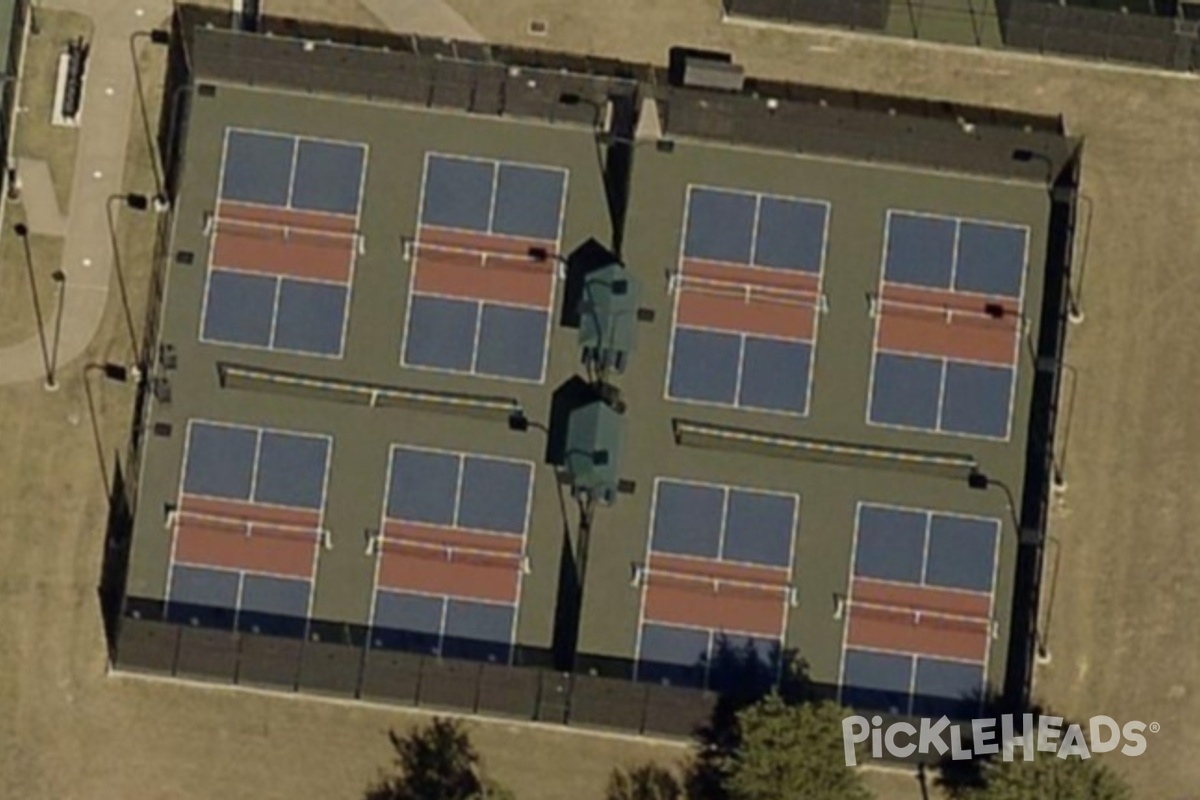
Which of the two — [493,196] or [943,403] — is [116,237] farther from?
[943,403]

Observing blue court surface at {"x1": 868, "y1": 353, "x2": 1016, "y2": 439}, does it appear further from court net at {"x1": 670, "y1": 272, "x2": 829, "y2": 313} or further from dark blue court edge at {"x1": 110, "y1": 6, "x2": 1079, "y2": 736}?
court net at {"x1": 670, "y1": 272, "x2": 829, "y2": 313}

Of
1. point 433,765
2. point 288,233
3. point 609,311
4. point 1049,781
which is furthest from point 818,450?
point 288,233

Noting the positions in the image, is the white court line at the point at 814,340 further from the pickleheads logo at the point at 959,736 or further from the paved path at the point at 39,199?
the paved path at the point at 39,199

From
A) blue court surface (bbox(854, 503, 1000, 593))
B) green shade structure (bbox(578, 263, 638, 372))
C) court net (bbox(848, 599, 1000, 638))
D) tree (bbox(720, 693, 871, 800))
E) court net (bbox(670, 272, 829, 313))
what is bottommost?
tree (bbox(720, 693, 871, 800))

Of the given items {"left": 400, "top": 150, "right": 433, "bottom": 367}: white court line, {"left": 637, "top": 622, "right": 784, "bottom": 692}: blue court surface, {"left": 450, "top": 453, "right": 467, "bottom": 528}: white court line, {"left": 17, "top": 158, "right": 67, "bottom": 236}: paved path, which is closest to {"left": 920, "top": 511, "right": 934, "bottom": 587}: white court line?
{"left": 637, "top": 622, "right": 784, "bottom": 692}: blue court surface

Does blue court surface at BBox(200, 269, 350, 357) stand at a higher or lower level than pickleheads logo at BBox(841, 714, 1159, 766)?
higher

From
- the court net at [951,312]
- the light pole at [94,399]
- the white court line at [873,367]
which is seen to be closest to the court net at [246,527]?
the light pole at [94,399]
